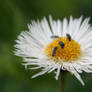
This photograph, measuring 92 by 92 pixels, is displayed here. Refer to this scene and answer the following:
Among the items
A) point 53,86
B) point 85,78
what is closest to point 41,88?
point 53,86

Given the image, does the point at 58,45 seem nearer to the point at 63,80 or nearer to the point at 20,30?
the point at 63,80

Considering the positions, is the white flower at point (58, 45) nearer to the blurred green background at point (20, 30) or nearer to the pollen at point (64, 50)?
the pollen at point (64, 50)

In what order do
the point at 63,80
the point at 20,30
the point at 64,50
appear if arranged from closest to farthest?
the point at 63,80 → the point at 64,50 → the point at 20,30

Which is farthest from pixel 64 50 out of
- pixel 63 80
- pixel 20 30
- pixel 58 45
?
pixel 20 30

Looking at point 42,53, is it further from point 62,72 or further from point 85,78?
point 85,78

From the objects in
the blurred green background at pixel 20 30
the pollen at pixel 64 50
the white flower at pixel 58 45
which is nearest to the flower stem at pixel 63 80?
the white flower at pixel 58 45

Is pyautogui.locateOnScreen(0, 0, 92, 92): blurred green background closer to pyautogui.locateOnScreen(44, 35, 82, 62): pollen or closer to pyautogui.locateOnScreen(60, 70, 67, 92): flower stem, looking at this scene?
pyautogui.locateOnScreen(44, 35, 82, 62): pollen
